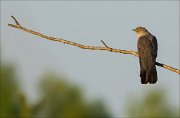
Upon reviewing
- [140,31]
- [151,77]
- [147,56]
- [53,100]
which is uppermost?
[53,100]

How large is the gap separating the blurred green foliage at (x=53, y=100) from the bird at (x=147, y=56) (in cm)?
3722

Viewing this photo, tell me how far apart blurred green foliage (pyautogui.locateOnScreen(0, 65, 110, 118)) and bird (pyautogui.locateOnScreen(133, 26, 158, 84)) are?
3722 cm

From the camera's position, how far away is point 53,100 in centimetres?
6112

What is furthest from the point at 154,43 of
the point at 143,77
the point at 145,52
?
the point at 143,77

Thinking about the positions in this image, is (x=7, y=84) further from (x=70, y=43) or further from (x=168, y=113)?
(x=70, y=43)

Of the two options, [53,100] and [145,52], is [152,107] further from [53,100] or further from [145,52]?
[145,52]

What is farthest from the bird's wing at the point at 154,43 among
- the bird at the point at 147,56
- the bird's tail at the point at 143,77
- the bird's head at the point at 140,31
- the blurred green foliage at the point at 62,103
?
the blurred green foliage at the point at 62,103

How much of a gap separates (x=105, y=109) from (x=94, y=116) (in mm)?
2908

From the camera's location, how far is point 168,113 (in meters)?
57.9

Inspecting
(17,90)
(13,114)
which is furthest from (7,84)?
(13,114)

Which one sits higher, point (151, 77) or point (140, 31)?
point (140, 31)

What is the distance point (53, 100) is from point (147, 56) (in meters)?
44.7

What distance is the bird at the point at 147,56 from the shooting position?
1612 cm

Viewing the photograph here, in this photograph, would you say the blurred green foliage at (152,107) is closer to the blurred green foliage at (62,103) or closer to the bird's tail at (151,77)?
the blurred green foliage at (62,103)
